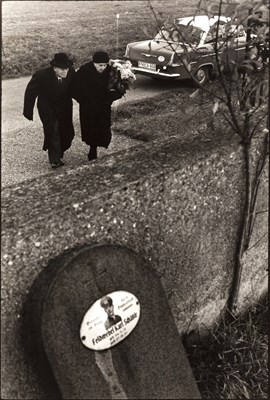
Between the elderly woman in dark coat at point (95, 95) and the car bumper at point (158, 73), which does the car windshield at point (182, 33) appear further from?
the car bumper at point (158, 73)

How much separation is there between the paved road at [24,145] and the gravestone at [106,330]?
3.63m

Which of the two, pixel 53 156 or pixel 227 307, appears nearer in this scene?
pixel 227 307

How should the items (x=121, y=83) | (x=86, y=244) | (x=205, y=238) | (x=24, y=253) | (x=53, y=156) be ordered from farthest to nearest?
(x=53, y=156) < (x=121, y=83) < (x=205, y=238) < (x=86, y=244) < (x=24, y=253)

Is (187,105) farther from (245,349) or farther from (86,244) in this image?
(245,349)

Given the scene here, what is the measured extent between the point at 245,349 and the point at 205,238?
742 millimetres

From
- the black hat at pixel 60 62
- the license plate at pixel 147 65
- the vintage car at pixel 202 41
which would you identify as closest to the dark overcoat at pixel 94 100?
the black hat at pixel 60 62

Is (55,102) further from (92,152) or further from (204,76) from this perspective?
(204,76)

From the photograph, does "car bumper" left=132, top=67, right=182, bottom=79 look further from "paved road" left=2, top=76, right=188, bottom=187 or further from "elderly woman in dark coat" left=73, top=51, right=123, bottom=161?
"elderly woman in dark coat" left=73, top=51, right=123, bottom=161

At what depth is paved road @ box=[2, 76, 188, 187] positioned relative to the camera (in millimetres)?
7230

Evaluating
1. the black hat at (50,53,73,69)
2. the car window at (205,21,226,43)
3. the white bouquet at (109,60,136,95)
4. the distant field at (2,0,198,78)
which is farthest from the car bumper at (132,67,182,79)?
the car window at (205,21,226,43)

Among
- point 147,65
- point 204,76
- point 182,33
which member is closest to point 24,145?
point 147,65

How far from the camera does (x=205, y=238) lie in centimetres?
328

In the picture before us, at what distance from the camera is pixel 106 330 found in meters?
2.56

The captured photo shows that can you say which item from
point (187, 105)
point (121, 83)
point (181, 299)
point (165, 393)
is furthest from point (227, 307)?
point (121, 83)
